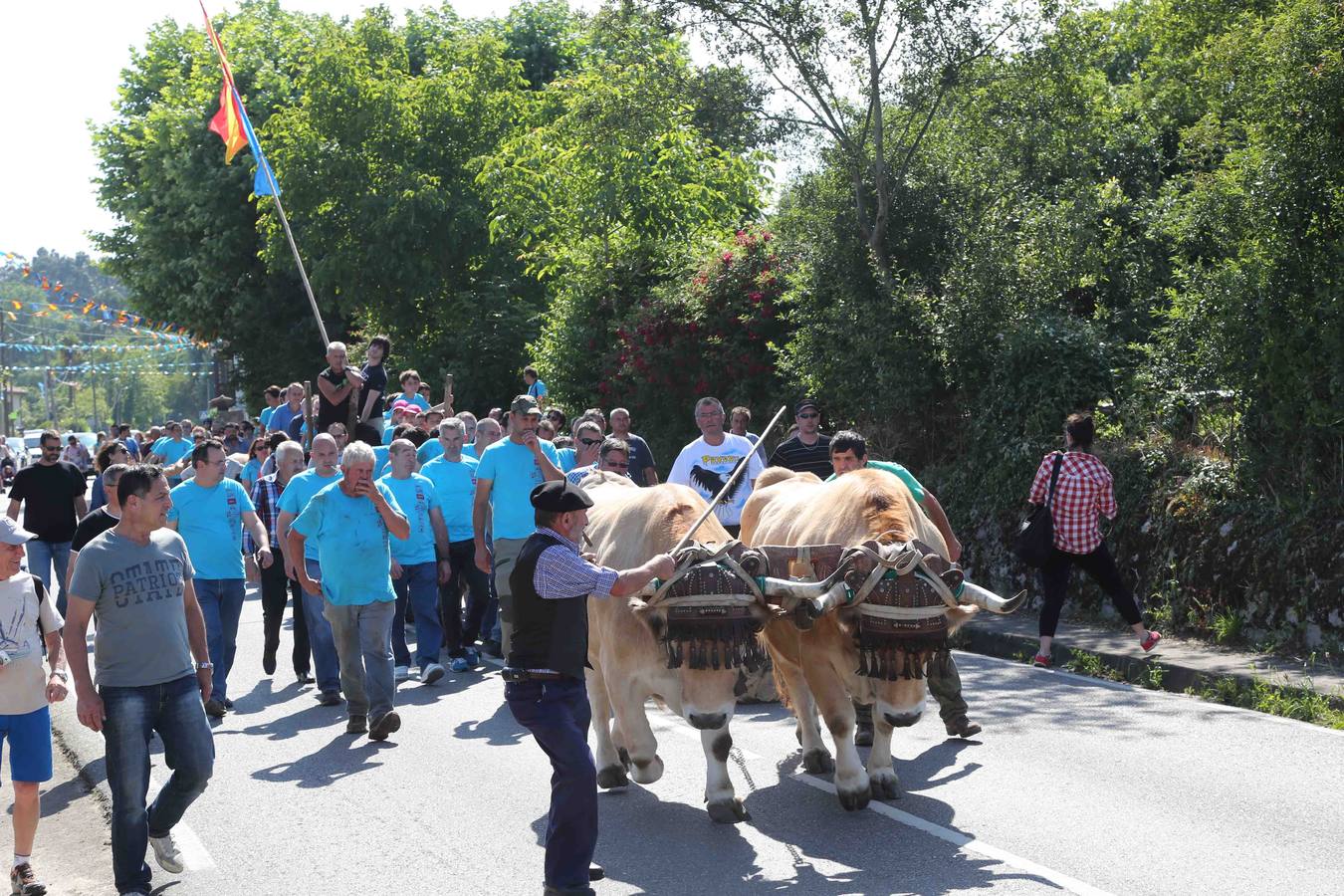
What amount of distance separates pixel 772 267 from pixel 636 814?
45.7 ft

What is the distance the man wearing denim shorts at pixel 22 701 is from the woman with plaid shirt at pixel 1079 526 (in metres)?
8.06

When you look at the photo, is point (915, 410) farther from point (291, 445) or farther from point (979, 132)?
point (291, 445)

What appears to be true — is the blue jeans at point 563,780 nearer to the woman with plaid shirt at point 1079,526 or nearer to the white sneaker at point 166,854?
the white sneaker at point 166,854

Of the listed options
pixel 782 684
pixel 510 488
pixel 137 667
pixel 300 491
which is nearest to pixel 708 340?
pixel 510 488

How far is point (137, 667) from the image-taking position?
668 cm

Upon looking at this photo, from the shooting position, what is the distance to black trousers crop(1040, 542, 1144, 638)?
11.9 meters

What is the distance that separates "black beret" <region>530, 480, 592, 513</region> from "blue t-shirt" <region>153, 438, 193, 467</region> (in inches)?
684

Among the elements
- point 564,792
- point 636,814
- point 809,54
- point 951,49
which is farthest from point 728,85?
point 564,792

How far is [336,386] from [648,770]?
10.0 m

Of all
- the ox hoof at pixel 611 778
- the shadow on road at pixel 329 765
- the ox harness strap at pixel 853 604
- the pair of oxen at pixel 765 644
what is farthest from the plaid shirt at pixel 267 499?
the ox harness strap at pixel 853 604

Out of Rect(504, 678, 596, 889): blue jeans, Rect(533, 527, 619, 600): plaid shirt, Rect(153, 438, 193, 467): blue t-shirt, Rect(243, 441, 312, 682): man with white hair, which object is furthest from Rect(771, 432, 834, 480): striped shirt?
Rect(153, 438, 193, 467): blue t-shirt

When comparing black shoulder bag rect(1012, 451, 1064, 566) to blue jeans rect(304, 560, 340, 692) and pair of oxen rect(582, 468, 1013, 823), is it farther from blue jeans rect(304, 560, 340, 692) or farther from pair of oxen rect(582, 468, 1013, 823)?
blue jeans rect(304, 560, 340, 692)

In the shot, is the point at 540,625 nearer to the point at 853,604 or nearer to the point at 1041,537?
the point at 853,604

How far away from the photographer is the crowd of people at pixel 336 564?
6586 mm
